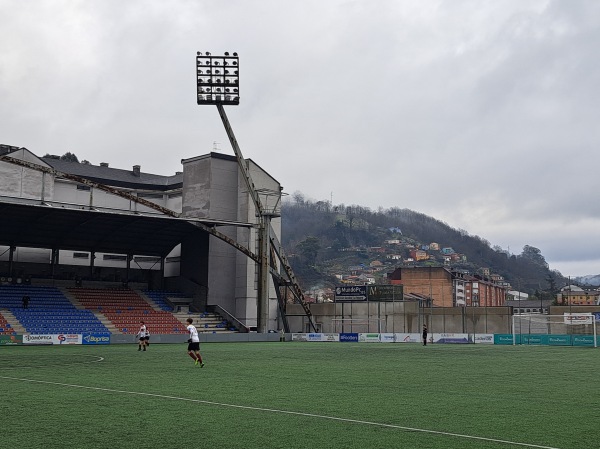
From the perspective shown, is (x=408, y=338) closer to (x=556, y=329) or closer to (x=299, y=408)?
(x=556, y=329)

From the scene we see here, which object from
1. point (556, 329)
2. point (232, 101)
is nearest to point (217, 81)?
point (232, 101)

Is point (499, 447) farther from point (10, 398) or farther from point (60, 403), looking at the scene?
point (10, 398)

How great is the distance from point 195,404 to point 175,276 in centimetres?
6230

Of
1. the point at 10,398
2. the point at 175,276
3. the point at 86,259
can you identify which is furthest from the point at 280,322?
the point at 10,398

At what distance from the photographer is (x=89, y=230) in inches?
2569

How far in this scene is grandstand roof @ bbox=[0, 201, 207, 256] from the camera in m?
58.4

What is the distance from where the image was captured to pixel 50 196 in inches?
2744

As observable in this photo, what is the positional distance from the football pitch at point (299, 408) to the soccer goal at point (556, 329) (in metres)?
28.5

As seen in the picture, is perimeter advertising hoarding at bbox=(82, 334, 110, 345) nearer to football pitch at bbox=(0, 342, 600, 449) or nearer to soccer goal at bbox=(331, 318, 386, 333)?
soccer goal at bbox=(331, 318, 386, 333)

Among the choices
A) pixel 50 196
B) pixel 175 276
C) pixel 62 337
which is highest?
pixel 50 196

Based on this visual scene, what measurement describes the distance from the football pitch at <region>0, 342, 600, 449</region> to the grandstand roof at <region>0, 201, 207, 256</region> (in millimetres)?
37383

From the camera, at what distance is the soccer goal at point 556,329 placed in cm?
4975

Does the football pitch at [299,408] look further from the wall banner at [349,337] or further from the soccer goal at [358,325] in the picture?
the soccer goal at [358,325]

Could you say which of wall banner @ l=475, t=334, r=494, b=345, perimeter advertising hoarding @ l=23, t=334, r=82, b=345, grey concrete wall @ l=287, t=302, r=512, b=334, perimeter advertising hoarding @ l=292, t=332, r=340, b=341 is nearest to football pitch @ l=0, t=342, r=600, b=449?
perimeter advertising hoarding @ l=23, t=334, r=82, b=345
